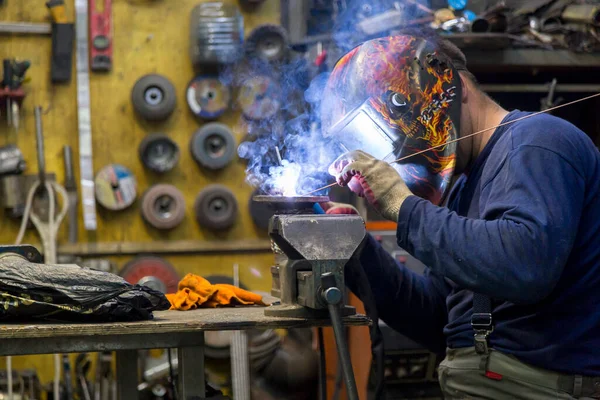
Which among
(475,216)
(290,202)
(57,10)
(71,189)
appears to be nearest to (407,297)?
(475,216)

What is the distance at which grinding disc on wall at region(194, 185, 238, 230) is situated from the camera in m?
4.73

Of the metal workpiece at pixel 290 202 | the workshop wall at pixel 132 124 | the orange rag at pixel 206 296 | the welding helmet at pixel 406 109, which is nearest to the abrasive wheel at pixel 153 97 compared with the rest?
the workshop wall at pixel 132 124

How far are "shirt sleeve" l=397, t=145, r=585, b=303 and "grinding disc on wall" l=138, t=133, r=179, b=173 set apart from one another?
3089 mm

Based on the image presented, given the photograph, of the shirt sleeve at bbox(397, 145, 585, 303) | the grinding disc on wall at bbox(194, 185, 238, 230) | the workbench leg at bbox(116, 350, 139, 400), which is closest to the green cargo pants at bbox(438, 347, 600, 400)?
the shirt sleeve at bbox(397, 145, 585, 303)

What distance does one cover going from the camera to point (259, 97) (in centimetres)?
498

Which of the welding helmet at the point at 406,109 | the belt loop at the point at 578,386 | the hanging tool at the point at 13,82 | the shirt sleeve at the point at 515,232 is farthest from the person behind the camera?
the hanging tool at the point at 13,82

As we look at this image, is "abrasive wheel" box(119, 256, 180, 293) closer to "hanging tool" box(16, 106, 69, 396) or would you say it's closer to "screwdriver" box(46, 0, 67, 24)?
"hanging tool" box(16, 106, 69, 396)

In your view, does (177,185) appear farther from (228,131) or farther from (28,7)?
(28,7)

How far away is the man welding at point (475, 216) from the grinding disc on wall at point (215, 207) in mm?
2476

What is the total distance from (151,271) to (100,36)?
55.8 inches

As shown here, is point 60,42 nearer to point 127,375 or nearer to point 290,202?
point 127,375

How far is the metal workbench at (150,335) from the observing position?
1.72 metres

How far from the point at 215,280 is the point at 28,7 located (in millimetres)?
1947

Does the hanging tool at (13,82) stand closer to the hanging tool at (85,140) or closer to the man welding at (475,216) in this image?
the hanging tool at (85,140)
